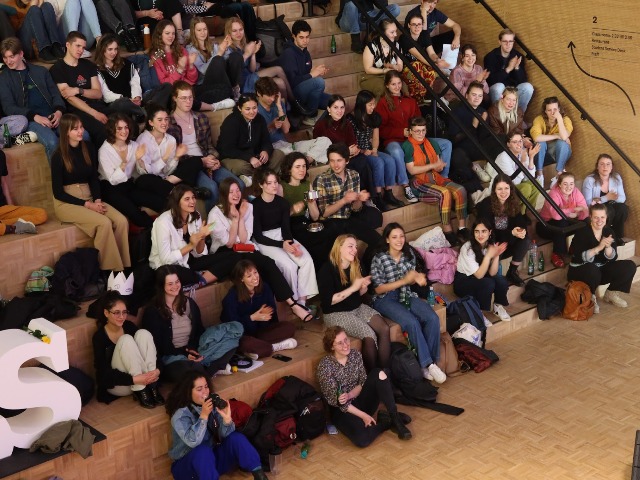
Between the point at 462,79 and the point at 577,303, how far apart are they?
2754 mm

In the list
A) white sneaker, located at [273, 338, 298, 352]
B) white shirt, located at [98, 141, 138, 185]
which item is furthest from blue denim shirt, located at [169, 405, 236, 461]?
white shirt, located at [98, 141, 138, 185]

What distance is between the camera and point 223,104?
10016mm

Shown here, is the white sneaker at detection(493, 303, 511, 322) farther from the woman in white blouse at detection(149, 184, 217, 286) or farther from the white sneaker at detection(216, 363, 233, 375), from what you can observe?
the white sneaker at detection(216, 363, 233, 375)

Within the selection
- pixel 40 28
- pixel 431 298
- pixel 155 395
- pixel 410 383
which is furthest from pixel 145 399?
pixel 40 28

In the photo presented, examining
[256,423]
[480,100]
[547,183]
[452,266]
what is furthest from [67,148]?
[547,183]

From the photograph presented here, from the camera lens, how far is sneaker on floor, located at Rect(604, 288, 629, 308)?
1043 centimetres

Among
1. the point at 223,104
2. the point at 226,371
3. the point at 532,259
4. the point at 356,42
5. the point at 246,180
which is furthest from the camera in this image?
the point at 356,42

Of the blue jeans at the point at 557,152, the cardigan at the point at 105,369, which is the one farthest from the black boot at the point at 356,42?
Answer: the cardigan at the point at 105,369

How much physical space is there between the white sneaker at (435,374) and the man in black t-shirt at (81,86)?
129 inches

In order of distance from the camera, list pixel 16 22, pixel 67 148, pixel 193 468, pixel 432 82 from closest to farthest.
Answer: pixel 193 468 → pixel 67 148 → pixel 16 22 → pixel 432 82

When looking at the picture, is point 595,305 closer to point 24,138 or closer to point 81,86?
point 81,86

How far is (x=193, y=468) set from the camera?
7328 millimetres

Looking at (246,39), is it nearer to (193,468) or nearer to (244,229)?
(244,229)

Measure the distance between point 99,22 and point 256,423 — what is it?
171 inches
